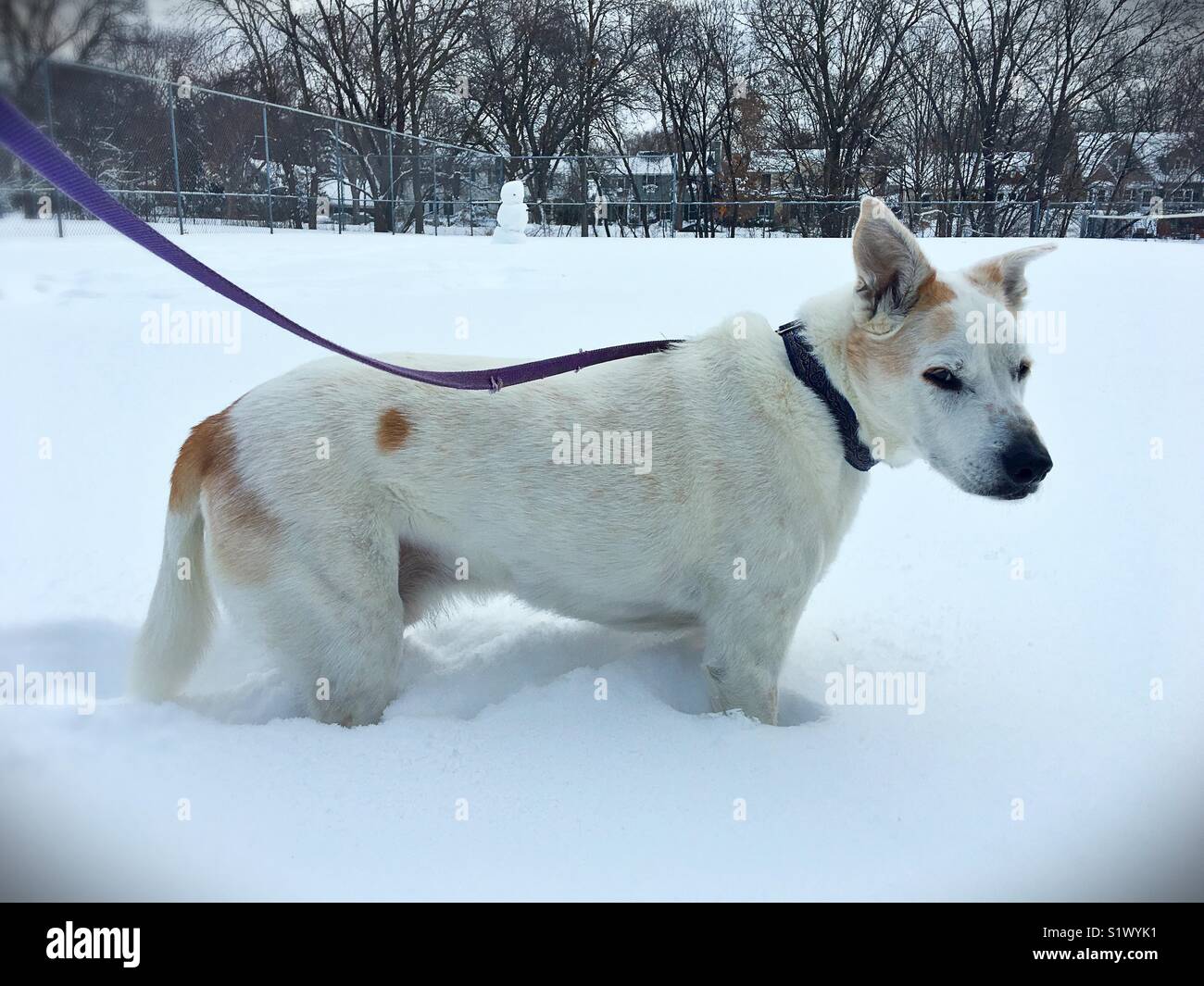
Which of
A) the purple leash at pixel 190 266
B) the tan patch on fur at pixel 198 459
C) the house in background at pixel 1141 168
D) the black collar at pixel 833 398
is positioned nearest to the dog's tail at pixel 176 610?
the tan patch on fur at pixel 198 459

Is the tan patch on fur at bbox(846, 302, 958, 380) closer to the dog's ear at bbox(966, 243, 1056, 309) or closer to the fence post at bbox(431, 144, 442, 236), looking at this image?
the dog's ear at bbox(966, 243, 1056, 309)

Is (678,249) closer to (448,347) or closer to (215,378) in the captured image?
(448,347)

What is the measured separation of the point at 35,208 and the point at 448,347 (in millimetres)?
6640

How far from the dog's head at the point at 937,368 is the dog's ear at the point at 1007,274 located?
17 cm

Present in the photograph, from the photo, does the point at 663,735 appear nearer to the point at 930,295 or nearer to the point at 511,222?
the point at 930,295

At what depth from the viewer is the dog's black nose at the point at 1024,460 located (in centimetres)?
242

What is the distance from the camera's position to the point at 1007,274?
114 inches

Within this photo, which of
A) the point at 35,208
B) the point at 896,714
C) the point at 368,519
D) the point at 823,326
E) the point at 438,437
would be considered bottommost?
the point at 896,714

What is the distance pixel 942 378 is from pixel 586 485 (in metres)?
1.14

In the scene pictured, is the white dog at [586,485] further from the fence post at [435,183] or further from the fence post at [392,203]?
the fence post at [435,183]

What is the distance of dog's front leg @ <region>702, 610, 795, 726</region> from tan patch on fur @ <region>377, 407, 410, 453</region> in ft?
3.84

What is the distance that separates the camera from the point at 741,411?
2750 mm

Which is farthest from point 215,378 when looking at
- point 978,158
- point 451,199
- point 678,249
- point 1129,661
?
point 978,158

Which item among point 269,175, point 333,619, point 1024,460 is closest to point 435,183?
point 269,175
